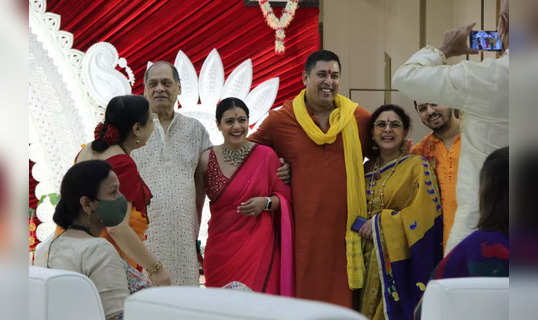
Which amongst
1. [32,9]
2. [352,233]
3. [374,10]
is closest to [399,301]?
[352,233]

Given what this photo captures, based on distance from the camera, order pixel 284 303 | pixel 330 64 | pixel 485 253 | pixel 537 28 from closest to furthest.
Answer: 1. pixel 284 303
2. pixel 537 28
3. pixel 485 253
4. pixel 330 64

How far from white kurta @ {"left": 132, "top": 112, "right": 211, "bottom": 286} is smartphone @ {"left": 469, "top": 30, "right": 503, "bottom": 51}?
117 centimetres

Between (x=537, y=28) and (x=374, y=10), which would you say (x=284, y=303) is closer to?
(x=537, y=28)

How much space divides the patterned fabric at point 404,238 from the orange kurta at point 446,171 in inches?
1.3

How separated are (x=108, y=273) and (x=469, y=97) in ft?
3.74

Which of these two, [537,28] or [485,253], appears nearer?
[537,28]

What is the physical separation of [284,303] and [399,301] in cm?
191

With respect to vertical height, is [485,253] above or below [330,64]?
below

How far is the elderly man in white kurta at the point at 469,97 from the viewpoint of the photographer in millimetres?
1938

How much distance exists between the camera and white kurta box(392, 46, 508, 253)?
1938 millimetres

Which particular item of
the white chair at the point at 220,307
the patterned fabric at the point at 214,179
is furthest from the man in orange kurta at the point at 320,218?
the white chair at the point at 220,307

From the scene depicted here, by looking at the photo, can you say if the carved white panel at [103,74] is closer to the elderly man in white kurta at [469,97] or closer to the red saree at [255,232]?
the red saree at [255,232]

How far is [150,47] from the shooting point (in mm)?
4496

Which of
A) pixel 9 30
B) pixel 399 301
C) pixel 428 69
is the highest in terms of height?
pixel 428 69
